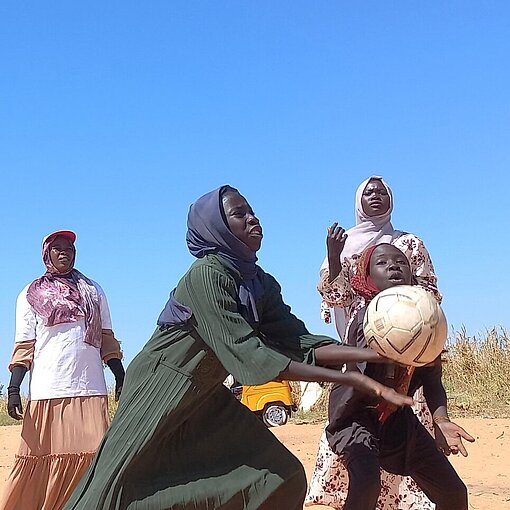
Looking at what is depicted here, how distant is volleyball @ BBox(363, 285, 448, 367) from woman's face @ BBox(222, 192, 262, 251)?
1.99ft

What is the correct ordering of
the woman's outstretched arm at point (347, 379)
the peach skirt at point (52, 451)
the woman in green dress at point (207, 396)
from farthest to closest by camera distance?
the peach skirt at point (52, 451) → the woman in green dress at point (207, 396) → the woman's outstretched arm at point (347, 379)

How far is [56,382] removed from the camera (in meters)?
6.88

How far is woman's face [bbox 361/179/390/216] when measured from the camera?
6.41 m

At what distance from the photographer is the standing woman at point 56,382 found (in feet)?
21.9

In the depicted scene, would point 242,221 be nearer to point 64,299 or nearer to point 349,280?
point 349,280

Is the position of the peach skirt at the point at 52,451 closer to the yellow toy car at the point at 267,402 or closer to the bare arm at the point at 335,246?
the yellow toy car at the point at 267,402

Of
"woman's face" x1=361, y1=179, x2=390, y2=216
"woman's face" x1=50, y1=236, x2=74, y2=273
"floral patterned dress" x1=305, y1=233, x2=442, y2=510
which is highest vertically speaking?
"woman's face" x1=361, y1=179, x2=390, y2=216

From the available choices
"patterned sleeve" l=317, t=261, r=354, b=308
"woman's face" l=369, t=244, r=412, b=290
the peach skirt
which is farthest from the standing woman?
"woman's face" l=369, t=244, r=412, b=290

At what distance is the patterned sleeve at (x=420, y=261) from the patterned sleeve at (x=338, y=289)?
1.36 ft

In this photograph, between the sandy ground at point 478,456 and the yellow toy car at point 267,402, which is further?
the yellow toy car at point 267,402

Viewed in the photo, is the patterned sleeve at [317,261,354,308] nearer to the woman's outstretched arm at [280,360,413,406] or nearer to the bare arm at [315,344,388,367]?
the bare arm at [315,344,388,367]

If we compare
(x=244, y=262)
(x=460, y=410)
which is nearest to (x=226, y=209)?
(x=244, y=262)

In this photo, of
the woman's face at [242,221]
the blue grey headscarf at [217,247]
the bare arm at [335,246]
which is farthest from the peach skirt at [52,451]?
the woman's face at [242,221]

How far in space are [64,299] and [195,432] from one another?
2.97 meters
